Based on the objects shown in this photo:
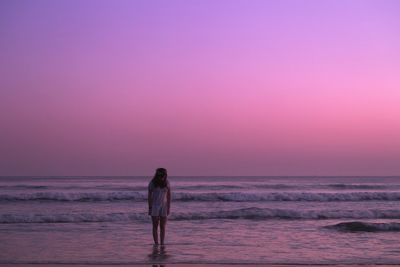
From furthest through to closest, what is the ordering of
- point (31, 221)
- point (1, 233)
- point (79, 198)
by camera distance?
point (79, 198) → point (31, 221) → point (1, 233)

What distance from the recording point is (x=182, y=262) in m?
8.38

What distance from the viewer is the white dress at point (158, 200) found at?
9.84m

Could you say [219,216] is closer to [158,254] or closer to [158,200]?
[158,200]

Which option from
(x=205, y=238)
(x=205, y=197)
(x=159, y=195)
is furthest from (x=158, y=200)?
(x=205, y=197)

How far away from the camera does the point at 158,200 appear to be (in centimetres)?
986

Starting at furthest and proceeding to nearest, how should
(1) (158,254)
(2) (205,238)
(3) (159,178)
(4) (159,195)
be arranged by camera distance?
(2) (205,238) → (4) (159,195) → (3) (159,178) → (1) (158,254)

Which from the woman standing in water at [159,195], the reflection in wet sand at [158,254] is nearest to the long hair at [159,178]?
the woman standing in water at [159,195]

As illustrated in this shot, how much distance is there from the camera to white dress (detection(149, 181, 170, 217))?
387 inches

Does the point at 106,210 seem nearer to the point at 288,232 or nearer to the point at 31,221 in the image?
the point at 31,221

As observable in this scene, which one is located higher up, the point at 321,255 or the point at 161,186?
the point at 161,186

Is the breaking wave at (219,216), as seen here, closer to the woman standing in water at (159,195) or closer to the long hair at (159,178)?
the woman standing in water at (159,195)

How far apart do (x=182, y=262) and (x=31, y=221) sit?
27.9 feet

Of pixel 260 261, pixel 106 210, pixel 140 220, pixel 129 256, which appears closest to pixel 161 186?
pixel 129 256

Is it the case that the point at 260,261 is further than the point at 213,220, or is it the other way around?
the point at 213,220
